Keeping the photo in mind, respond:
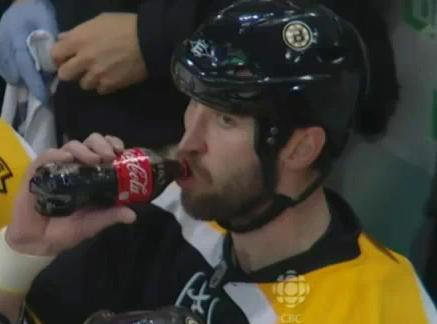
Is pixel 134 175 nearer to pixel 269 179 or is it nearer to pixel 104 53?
pixel 269 179

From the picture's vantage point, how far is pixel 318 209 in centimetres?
152

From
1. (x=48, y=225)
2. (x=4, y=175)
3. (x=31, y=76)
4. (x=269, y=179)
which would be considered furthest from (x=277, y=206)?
(x=31, y=76)

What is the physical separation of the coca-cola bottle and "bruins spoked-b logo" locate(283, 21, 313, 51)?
20 cm

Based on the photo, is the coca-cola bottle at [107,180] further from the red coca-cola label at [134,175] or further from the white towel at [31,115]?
the white towel at [31,115]

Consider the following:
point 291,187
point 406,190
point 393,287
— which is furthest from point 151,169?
point 406,190

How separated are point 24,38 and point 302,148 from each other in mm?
616

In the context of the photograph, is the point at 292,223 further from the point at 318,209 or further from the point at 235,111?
the point at 235,111

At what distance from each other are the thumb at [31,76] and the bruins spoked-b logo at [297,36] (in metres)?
0.61

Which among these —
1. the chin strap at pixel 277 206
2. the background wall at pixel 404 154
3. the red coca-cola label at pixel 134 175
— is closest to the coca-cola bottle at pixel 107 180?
the red coca-cola label at pixel 134 175

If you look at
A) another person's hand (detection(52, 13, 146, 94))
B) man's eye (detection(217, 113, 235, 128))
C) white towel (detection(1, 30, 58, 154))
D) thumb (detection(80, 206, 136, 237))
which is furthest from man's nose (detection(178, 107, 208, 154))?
white towel (detection(1, 30, 58, 154))

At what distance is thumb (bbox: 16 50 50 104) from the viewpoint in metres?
1.92

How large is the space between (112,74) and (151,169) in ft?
1.19

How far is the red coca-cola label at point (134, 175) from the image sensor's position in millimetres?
1470

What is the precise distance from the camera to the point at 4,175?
1.73 metres
